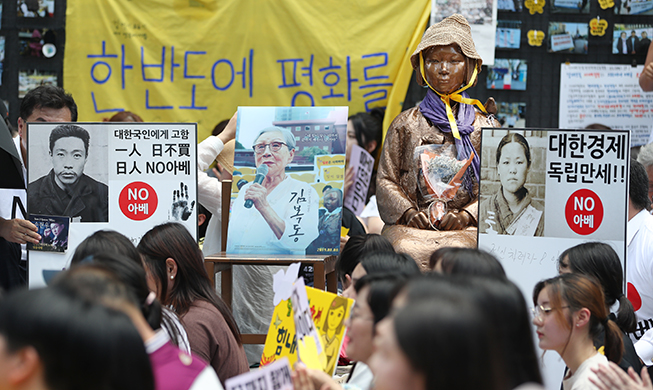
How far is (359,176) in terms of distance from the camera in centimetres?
503

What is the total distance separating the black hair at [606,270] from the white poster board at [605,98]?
2.67 m

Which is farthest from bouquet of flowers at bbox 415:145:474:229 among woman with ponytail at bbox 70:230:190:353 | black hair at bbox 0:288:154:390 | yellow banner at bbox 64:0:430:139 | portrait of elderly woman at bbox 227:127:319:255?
black hair at bbox 0:288:154:390

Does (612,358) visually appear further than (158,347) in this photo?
Yes

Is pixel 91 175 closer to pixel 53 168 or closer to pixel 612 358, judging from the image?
pixel 53 168

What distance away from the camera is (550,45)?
5395 millimetres

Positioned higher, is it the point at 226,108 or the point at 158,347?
the point at 226,108

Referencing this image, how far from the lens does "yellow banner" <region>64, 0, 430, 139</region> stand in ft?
17.4

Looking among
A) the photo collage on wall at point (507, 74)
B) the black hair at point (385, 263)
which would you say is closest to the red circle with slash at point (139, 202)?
the black hair at point (385, 263)

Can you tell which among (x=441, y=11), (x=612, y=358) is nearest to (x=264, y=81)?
(x=441, y=11)

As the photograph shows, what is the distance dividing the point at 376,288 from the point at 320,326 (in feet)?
1.35

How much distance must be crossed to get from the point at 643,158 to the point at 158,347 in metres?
3.72

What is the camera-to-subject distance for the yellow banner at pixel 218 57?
209 inches

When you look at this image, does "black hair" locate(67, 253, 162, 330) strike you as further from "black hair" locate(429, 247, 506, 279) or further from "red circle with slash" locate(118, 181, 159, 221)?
"red circle with slash" locate(118, 181, 159, 221)

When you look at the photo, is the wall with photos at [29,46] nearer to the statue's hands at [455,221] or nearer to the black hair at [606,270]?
the statue's hands at [455,221]
